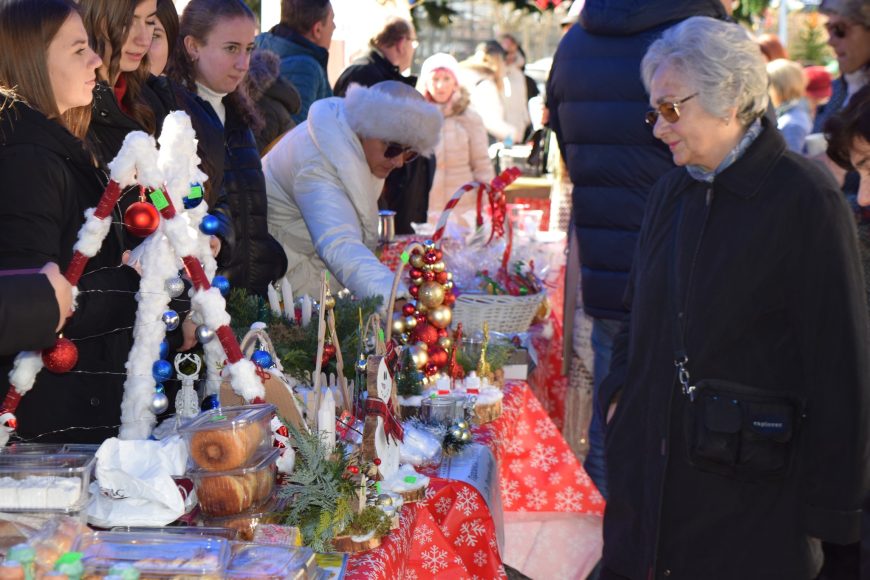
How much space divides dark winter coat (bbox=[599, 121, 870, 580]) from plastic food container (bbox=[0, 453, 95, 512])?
1.37m

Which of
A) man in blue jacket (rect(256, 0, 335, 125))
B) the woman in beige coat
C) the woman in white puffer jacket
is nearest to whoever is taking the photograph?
the woman in white puffer jacket

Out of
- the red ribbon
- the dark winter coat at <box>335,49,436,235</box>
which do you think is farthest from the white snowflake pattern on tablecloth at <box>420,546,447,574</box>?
the dark winter coat at <box>335,49,436,235</box>

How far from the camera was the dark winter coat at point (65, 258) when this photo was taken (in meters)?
1.85

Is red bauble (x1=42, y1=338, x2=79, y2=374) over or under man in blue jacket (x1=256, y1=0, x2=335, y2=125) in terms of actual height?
under

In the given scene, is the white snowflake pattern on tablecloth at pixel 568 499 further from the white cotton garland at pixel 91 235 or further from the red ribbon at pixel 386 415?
the white cotton garland at pixel 91 235

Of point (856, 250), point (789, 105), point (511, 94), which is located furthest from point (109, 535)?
point (511, 94)

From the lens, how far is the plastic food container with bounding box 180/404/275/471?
5.48ft

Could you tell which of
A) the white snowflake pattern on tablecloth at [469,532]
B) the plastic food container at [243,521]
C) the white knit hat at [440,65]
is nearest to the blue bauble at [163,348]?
the plastic food container at [243,521]

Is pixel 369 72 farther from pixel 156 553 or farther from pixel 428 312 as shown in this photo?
pixel 156 553

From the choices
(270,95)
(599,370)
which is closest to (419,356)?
(599,370)

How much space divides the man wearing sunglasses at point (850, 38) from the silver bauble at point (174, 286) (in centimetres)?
293

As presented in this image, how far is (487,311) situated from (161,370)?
1.81m

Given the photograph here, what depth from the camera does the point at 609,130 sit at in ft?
12.2

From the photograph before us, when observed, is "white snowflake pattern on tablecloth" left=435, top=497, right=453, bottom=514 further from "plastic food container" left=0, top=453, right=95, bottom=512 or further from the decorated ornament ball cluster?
"plastic food container" left=0, top=453, right=95, bottom=512
